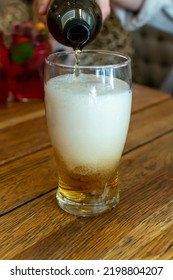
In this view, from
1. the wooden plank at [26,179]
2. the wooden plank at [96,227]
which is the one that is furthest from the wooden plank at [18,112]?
the wooden plank at [96,227]

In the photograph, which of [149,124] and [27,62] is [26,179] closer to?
[149,124]

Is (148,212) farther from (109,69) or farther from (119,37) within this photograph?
(119,37)

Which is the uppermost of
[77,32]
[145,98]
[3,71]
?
[77,32]

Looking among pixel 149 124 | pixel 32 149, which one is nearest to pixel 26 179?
pixel 32 149

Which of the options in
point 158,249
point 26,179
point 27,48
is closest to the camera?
point 158,249

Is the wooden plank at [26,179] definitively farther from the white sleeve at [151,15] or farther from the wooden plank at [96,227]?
the white sleeve at [151,15]

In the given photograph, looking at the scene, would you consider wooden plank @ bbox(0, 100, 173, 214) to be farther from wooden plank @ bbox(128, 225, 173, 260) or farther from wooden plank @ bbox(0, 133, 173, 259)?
wooden plank @ bbox(128, 225, 173, 260)

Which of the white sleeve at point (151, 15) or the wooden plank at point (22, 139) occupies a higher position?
the white sleeve at point (151, 15)
